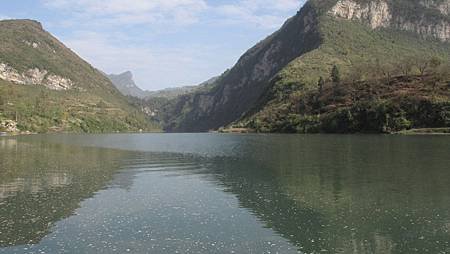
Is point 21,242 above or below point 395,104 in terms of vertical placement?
below

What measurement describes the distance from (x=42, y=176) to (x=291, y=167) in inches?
1451

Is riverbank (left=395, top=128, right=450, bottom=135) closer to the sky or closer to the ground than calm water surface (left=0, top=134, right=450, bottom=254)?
closer to the sky

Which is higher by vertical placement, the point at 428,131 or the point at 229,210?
the point at 428,131

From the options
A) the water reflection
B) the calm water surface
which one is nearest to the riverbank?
the calm water surface

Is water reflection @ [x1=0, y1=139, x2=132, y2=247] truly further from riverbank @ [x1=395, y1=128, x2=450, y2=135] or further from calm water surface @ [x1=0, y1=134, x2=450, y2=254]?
riverbank @ [x1=395, y1=128, x2=450, y2=135]

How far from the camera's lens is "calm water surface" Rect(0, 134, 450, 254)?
28359mm

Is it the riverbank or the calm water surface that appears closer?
the calm water surface

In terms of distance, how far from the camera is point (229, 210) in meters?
38.4

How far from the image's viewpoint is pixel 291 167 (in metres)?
69.4

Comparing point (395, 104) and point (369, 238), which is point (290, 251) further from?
point (395, 104)

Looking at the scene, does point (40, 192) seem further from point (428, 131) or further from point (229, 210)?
point (428, 131)

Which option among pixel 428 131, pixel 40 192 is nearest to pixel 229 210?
pixel 40 192

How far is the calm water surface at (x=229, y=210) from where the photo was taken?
28.4m

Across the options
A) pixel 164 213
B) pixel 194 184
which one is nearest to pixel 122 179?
pixel 194 184
